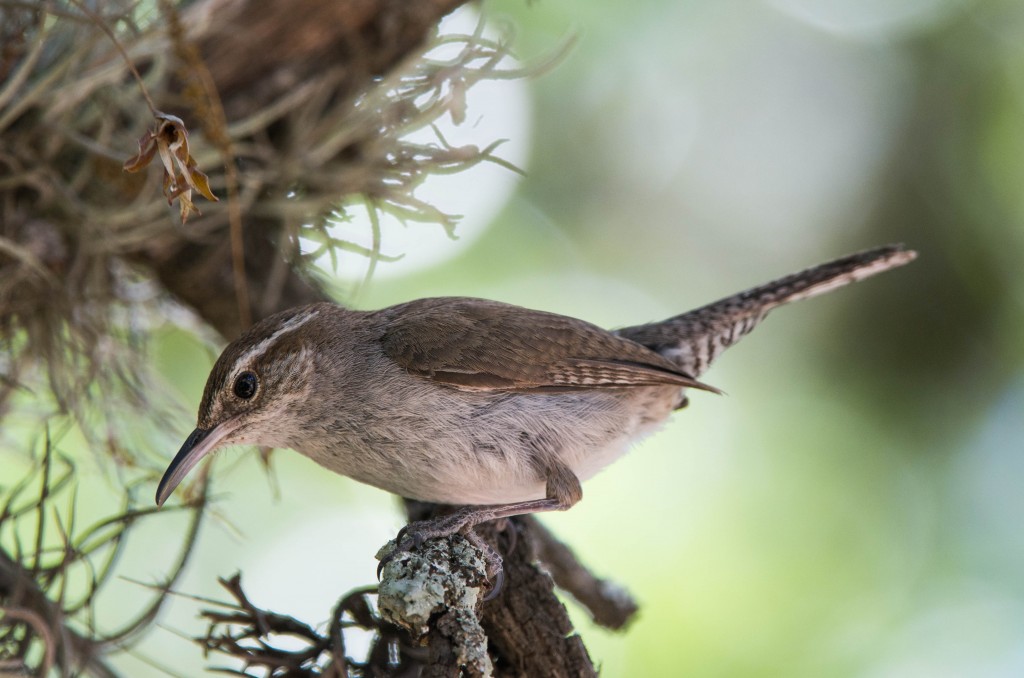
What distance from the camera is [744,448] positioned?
16.1ft

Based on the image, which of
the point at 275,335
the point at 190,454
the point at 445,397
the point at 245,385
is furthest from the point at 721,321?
the point at 190,454

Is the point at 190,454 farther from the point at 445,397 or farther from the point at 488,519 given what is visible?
the point at 488,519

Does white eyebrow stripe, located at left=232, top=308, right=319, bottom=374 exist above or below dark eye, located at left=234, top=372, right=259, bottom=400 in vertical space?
above

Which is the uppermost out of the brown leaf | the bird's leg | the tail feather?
the tail feather

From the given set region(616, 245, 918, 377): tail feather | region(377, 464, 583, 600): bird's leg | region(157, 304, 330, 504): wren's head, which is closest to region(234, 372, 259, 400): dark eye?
region(157, 304, 330, 504): wren's head

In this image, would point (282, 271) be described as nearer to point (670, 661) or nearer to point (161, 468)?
point (161, 468)

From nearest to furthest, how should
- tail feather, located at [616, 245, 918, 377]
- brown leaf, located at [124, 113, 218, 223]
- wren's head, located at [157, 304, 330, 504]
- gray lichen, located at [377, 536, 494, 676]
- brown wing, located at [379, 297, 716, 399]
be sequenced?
brown leaf, located at [124, 113, 218, 223] → gray lichen, located at [377, 536, 494, 676] → wren's head, located at [157, 304, 330, 504] → brown wing, located at [379, 297, 716, 399] → tail feather, located at [616, 245, 918, 377]

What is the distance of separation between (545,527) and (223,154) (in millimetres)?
1720

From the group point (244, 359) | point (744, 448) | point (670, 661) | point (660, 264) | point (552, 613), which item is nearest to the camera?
point (552, 613)

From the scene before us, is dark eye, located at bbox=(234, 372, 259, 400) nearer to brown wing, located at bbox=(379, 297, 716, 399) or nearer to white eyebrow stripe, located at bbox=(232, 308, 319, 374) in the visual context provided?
white eyebrow stripe, located at bbox=(232, 308, 319, 374)

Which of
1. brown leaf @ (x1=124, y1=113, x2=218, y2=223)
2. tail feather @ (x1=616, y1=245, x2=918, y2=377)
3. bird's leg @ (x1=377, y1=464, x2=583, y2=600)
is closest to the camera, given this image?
brown leaf @ (x1=124, y1=113, x2=218, y2=223)

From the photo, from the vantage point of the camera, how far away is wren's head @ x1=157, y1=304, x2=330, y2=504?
270cm

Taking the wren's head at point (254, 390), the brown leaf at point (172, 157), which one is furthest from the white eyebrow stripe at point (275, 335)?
the brown leaf at point (172, 157)

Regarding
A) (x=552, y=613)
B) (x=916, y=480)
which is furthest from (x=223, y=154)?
(x=916, y=480)
